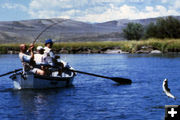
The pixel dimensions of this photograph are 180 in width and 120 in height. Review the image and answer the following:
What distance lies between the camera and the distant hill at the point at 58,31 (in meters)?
108

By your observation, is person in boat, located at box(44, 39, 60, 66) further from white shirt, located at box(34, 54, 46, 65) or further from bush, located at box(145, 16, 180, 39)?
bush, located at box(145, 16, 180, 39)

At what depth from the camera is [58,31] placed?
127 metres

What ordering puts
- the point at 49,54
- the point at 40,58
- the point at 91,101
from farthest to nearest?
the point at 49,54
the point at 40,58
the point at 91,101

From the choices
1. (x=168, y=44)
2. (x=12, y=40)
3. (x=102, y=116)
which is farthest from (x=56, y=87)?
(x=12, y=40)

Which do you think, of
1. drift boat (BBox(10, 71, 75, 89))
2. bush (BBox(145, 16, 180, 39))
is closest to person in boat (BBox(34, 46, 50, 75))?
drift boat (BBox(10, 71, 75, 89))

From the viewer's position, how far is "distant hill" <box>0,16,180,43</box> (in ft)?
354

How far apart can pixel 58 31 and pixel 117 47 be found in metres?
70.0

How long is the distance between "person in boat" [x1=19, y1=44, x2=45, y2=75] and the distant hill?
265ft

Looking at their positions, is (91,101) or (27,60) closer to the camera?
(91,101)

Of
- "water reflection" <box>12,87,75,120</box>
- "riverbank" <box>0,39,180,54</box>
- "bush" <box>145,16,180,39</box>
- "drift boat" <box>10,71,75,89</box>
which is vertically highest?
"bush" <box>145,16,180,39</box>

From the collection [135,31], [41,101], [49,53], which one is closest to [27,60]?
[49,53]

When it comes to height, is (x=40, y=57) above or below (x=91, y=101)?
above

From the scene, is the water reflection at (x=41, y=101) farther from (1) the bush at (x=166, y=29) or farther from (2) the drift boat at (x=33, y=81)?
(1) the bush at (x=166, y=29)

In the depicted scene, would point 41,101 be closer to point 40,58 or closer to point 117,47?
point 40,58
